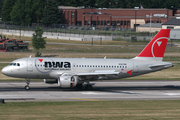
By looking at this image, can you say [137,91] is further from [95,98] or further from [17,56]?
[17,56]

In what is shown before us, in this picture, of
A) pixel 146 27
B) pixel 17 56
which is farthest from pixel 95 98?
pixel 146 27

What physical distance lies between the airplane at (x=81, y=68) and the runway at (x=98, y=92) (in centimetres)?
142

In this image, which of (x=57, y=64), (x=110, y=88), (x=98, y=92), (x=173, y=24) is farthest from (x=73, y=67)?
(x=173, y=24)

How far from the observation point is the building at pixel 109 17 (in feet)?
580

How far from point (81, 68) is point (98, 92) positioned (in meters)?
3.97

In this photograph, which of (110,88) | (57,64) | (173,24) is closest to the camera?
(57,64)

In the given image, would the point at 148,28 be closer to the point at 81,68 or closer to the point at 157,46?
the point at 157,46

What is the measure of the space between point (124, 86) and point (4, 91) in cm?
1665

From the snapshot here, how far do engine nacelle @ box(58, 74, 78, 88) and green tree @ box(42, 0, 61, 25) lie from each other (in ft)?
437

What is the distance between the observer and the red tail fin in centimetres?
4325

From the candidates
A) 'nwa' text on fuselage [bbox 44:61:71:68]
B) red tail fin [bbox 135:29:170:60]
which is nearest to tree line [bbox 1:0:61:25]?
'nwa' text on fuselage [bbox 44:61:71:68]

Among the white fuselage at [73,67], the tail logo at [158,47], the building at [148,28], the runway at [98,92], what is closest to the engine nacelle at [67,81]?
the runway at [98,92]

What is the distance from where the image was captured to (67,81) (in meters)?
38.4

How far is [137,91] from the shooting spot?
40.9 meters
